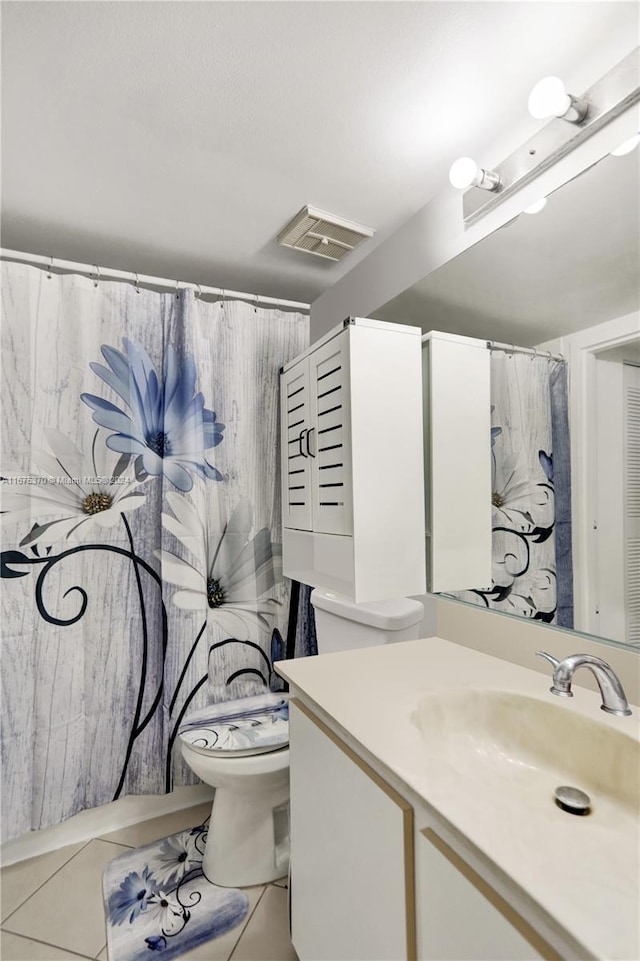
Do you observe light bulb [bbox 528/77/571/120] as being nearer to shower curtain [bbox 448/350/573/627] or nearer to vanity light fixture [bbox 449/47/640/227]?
vanity light fixture [bbox 449/47/640/227]

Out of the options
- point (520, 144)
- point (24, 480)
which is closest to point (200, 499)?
point (24, 480)

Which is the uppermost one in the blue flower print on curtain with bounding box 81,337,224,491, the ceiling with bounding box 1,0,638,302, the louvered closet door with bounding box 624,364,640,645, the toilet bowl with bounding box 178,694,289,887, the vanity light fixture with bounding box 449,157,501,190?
the ceiling with bounding box 1,0,638,302

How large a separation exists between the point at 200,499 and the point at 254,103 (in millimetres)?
1259

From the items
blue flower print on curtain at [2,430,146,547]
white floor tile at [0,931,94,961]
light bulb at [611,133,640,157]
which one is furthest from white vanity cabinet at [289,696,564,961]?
light bulb at [611,133,640,157]

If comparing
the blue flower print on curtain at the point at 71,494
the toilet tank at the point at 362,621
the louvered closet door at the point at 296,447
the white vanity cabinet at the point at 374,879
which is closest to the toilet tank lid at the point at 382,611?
the toilet tank at the point at 362,621

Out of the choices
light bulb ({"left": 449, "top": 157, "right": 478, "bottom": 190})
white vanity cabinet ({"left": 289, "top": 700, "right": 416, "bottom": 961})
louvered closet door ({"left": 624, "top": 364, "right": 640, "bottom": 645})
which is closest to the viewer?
white vanity cabinet ({"left": 289, "top": 700, "right": 416, "bottom": 961})

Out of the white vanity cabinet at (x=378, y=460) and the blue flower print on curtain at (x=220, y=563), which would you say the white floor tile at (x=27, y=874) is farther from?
the white vanity cabinet at (x=378, y=460)

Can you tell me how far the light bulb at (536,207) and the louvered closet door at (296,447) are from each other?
0.84 metres

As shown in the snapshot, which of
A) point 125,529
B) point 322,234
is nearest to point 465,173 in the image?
point 322,234

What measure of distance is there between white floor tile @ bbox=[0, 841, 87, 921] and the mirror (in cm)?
185

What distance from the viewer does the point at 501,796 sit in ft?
2.27

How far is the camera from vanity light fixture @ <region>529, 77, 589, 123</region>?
0.97 metres

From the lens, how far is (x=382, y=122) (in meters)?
1.25

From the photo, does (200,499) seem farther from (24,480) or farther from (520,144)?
(520,144)
